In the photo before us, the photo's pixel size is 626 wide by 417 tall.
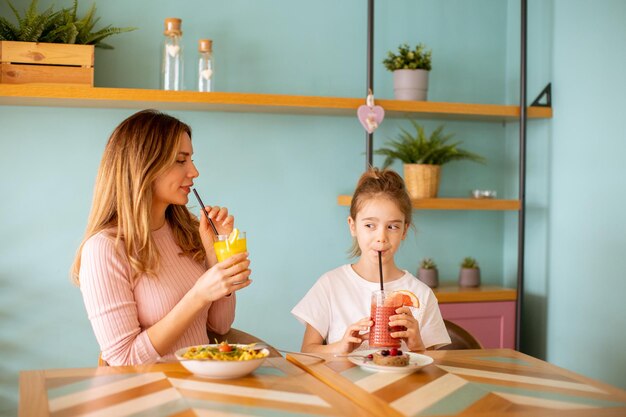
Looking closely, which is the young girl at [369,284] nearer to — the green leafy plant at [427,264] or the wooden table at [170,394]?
the wooden table at [170,394]

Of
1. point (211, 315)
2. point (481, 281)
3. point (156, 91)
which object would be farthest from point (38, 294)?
point (481, 281)

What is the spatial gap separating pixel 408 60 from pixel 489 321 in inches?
47.8

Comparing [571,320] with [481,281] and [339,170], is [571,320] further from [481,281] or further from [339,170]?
[339,170]

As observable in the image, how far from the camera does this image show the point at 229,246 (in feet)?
6.71

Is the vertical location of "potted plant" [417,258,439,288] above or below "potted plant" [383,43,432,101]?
below

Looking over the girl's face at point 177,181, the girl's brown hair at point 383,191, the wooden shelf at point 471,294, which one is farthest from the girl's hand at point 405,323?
the wooden shelf at point 471,294

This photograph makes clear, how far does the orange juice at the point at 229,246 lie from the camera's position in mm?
2043

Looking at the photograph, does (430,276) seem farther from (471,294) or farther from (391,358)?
(391,358)

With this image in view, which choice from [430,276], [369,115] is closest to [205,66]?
[369,115]

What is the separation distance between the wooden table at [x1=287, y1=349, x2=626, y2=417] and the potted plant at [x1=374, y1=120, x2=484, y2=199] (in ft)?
5.19

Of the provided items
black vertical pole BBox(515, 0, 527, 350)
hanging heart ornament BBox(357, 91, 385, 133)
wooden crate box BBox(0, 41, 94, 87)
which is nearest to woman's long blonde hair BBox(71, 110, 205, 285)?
wooden crate box BBox(0, 41, 94, 87)

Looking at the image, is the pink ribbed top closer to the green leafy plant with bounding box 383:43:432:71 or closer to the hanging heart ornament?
the hanging heart ornament

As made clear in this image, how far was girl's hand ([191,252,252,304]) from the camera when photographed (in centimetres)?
201

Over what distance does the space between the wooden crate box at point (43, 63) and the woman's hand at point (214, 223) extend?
0.99 metres
